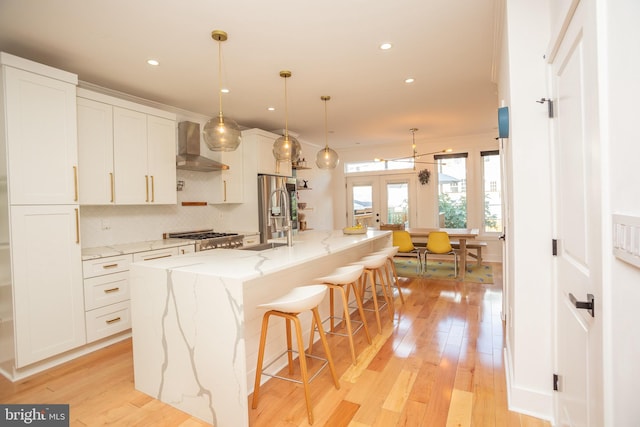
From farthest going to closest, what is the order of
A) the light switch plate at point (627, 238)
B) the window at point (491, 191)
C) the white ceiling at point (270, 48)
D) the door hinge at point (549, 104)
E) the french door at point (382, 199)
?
the french door at point (382, 199) → the window at point (491, 191) → the white ceiling at point (270, 48) → the door hinge at point (549, 104) → the light switch plate at point (627, 238)

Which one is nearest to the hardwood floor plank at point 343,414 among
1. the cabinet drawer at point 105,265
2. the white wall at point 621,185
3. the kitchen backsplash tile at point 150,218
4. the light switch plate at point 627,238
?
the white wall at point 621,185

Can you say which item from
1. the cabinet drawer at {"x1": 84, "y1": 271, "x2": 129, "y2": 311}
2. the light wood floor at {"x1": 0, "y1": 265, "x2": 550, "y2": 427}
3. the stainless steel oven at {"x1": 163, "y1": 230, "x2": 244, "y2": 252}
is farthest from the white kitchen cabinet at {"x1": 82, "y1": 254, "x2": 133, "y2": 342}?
the stainless steel oven at {"x1": 163, "y1": 230, "x2": 244, "y2": 252}

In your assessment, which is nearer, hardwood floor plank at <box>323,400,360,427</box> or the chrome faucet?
hardwood floor plank at <box>323,400,360,427</box>

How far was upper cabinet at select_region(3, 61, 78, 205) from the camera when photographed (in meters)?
2.50

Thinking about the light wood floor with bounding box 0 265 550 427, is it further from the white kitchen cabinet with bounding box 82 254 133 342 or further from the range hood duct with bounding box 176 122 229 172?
the range hood duct with bounding box 176 122 229 172

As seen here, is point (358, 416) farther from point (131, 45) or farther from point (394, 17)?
point (131, 45)

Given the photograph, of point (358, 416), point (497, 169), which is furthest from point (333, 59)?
point (497, 169)

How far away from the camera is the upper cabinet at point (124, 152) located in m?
3.17

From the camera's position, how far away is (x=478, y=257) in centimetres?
592

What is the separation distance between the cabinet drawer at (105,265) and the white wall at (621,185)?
363 centimetres

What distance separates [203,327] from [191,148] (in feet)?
10.4

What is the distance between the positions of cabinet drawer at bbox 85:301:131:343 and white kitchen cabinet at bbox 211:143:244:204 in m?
2.13

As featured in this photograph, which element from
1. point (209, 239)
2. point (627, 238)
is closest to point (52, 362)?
point (209, 239)

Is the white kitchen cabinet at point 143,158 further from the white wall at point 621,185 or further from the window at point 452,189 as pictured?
the window at point 452,189
